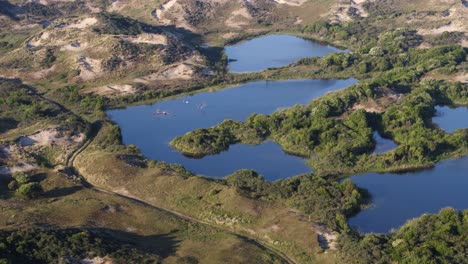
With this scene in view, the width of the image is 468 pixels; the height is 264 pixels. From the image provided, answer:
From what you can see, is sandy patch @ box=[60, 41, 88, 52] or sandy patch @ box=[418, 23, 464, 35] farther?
sandy patch @ box=[418, 23, 464, 35]

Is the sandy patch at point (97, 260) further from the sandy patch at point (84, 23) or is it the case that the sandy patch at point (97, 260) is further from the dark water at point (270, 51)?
the sandy patch at point (84, 23)

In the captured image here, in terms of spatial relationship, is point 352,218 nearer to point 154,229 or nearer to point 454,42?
point 154,229

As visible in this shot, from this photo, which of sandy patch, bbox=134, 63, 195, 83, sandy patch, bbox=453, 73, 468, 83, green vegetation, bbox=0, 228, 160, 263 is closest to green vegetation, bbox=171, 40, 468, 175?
sandy patch, bbox=453, 73, 468, 83

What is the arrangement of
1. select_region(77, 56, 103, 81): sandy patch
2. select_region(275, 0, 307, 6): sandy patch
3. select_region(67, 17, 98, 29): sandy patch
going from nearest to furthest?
select_region(77, 56, 103, 81): sandy patch < select_region(67, 17, 98, 29): sandy patch < select_region(275, 0, 307, 6): sandy patch

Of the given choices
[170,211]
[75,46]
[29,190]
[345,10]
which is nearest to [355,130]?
[170,211]

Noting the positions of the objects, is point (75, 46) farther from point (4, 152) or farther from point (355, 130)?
point (355, 130)

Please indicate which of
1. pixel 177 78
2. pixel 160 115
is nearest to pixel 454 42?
pixel 177 78

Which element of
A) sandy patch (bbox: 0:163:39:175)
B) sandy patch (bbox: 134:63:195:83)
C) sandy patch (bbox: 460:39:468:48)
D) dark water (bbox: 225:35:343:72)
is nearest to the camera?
sandy patch (bbox: 0:163:39:175)

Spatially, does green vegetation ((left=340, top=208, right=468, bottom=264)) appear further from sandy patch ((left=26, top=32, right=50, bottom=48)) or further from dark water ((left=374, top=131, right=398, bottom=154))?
sandy patch ((left=26, top=32, right=50, bottom=48))
